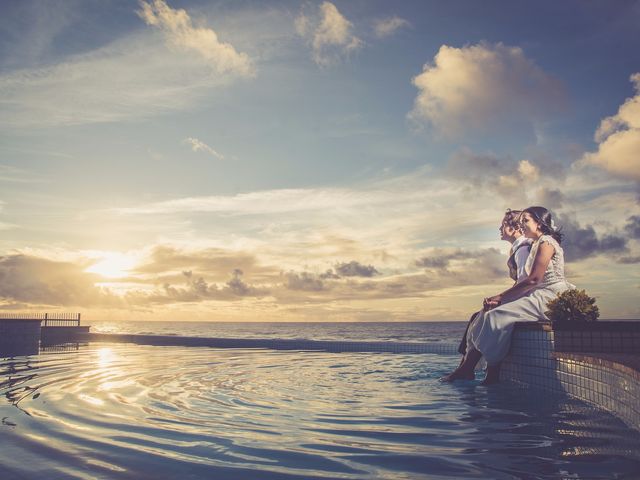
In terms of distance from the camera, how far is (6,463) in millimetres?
3969

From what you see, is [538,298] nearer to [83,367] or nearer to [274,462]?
[274,462]

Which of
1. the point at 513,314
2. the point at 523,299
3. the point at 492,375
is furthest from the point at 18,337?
the point at 523,299

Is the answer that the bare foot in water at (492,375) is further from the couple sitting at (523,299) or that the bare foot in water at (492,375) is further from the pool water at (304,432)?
the pool water at (304,432)

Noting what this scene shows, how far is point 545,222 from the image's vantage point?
9.05 m

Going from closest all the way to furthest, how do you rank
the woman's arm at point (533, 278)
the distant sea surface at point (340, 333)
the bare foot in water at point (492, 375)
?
the woman's arm at point (533, 278) → the bare foot in water at point (492, 375) → the distant sea surface at point (340, 333)

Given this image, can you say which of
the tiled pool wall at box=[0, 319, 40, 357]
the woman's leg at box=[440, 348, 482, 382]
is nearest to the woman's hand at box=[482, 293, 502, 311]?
the woman's leg at box=[440, 348, 482, 382]

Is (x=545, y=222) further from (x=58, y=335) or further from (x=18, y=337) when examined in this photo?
(x=58, y=335)

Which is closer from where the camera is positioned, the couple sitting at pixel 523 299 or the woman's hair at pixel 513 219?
the couple sitting at pixel 523 299

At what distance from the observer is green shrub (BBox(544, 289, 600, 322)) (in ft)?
24.7

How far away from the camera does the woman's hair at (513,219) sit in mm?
9445

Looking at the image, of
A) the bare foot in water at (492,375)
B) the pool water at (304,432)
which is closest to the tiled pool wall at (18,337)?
the pool water at (304,432)

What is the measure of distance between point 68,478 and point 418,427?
10.9 feet

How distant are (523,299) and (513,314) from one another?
331 mm

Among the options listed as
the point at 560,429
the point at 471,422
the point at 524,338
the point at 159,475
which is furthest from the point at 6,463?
the point at 524,338
